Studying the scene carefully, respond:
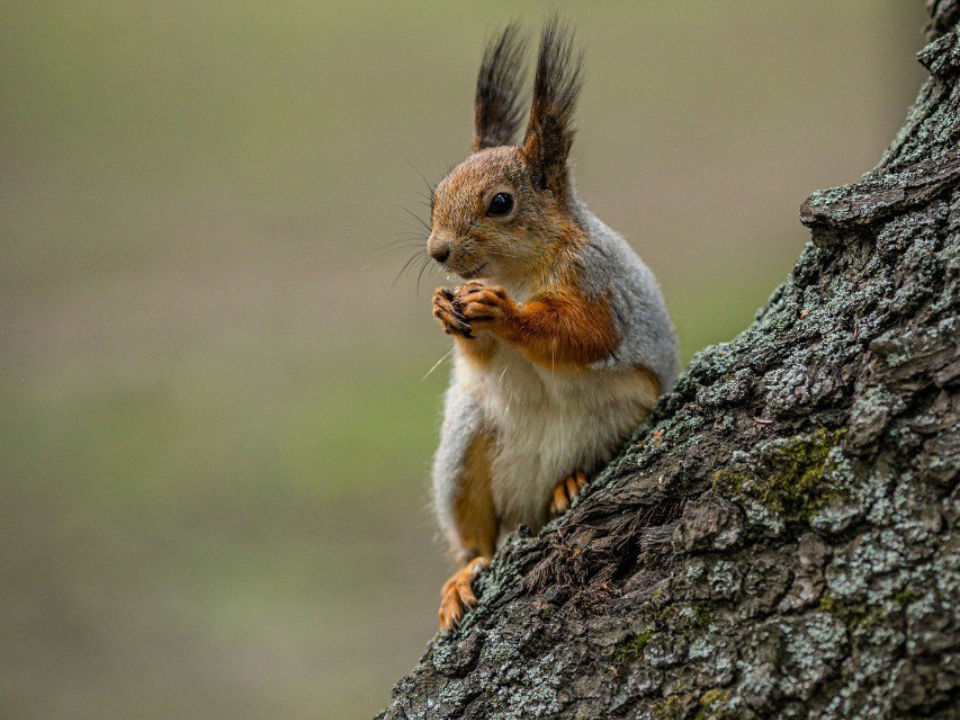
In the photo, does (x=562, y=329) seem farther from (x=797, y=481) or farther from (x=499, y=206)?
(x=797, y=481)

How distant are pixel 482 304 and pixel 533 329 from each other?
12 centimetres

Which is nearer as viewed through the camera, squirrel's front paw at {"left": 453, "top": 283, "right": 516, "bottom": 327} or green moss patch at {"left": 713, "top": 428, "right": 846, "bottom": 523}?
green moss patch at {"left": 713, "top": 428, "right": 846, "bottom": 523}

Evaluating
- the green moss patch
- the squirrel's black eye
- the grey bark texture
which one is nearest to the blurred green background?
the squirrel's black eye

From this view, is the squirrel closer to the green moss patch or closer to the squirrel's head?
the squirrel's head

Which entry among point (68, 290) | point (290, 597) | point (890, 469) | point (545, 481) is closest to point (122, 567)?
point (290, 597)

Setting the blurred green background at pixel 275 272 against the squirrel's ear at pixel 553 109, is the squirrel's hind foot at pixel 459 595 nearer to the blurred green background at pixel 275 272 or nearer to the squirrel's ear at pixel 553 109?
the squirrel's ear at pixel 553 109

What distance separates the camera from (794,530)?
1.17m

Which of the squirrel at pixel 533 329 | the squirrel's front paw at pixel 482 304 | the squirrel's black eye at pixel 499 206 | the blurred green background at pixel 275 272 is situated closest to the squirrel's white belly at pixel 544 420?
the squirrel at pixel 533 329

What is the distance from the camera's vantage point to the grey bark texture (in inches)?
41.8

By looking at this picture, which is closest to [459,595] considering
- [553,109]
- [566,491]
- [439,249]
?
[566,491]

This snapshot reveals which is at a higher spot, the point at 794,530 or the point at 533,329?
the point at 533,329

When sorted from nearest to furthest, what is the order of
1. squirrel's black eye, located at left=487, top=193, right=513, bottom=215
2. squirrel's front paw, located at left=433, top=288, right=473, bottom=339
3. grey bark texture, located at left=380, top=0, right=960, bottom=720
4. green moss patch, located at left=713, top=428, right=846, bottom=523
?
grey bark texture, located at left=380, top=0, right=960, bottom=720 → green moss patch, located at left=713, top=428, right=846, bottom=523 → squirrel's front paw, located at left=433, top=288, right=473, bottom=339 → squirrel's black eye, located at left=487, top=193, right=513, bottom=215

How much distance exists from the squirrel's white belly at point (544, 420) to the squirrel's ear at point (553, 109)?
0.39m

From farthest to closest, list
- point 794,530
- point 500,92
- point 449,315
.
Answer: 1. point 500,92
2. point 449,315
3. point 794,530
